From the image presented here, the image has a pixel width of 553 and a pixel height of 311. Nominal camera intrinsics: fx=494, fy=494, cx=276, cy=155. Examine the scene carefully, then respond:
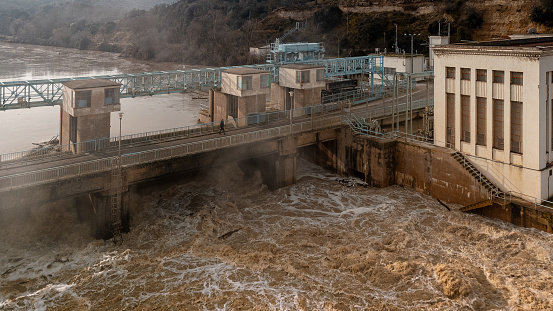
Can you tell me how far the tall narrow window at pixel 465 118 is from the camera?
97.4ft

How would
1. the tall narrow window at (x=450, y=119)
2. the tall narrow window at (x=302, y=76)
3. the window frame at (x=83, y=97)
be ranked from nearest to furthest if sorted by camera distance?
the window frame at (x=83, y=97), the tall narrow window at (x=450, y=119), the tall narrow window at (x=302, y=76)

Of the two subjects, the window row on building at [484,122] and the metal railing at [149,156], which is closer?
the metal railing at [149,156]

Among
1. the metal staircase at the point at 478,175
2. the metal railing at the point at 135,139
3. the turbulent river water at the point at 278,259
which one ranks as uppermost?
the metal railing at the point at 135,139

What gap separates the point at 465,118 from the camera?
29.9 metres

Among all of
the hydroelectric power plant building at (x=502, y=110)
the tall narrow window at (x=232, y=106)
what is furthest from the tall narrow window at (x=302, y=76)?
the hydroelectric power plant building at (x=502, y=110)

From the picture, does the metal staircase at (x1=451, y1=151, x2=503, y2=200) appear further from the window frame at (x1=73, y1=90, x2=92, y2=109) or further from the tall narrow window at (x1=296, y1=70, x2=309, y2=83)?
the window frame at (x1=73, y1=90, x2=92, y2=109)

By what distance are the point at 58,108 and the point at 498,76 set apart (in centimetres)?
4560

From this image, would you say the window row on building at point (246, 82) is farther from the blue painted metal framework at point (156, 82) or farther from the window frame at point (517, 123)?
the window frame at point (517, 123)

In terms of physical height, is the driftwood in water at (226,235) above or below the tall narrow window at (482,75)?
below

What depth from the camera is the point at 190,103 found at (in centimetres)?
6334

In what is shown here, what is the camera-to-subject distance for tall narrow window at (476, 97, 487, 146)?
94.2 feet

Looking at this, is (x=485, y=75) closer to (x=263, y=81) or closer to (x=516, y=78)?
(x=516, y=78)

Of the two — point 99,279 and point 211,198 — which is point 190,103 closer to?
point 211,198

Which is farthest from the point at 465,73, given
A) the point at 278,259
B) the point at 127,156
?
the point at 127,156
